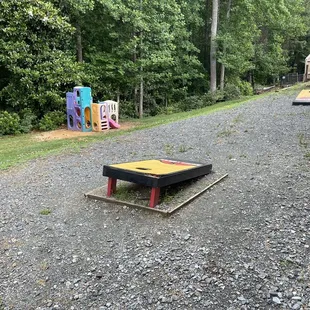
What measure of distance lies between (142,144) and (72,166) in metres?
1.63

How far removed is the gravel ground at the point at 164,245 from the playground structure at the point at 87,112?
5131 millimetres

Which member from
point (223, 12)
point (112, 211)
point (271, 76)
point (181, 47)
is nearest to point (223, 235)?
point (112, 211)

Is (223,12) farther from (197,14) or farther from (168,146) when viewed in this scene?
(168,146)

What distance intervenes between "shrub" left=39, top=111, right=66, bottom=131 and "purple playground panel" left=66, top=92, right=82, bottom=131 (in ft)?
1.97

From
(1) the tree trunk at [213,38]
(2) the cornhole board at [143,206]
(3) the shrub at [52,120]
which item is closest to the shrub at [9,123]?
(3) the shrub at [52,120]

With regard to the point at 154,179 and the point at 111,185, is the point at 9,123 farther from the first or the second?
the point at 154,179

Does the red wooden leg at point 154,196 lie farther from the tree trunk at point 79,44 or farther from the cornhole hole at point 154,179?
the tree trunk at point 79,44

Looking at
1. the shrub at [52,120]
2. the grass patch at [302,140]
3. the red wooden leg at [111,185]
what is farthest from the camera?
the shrub at [52,120]

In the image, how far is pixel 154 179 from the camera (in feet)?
10.1

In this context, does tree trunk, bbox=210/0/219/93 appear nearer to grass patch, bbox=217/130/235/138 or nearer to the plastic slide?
the plastic slide

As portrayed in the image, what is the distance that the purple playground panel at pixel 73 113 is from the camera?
9.63m

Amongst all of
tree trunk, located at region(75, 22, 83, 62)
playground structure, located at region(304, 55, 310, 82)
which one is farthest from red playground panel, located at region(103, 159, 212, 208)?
playground structure, located at region(304, 55, 310, 82)

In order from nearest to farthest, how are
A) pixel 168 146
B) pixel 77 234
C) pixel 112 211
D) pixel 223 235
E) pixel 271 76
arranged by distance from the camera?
pixel 223 235 < pixel 77 234 < pixel 112 211 < pixel 168 146 < pixel 271 76

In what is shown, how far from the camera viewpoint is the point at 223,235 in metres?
2.65
